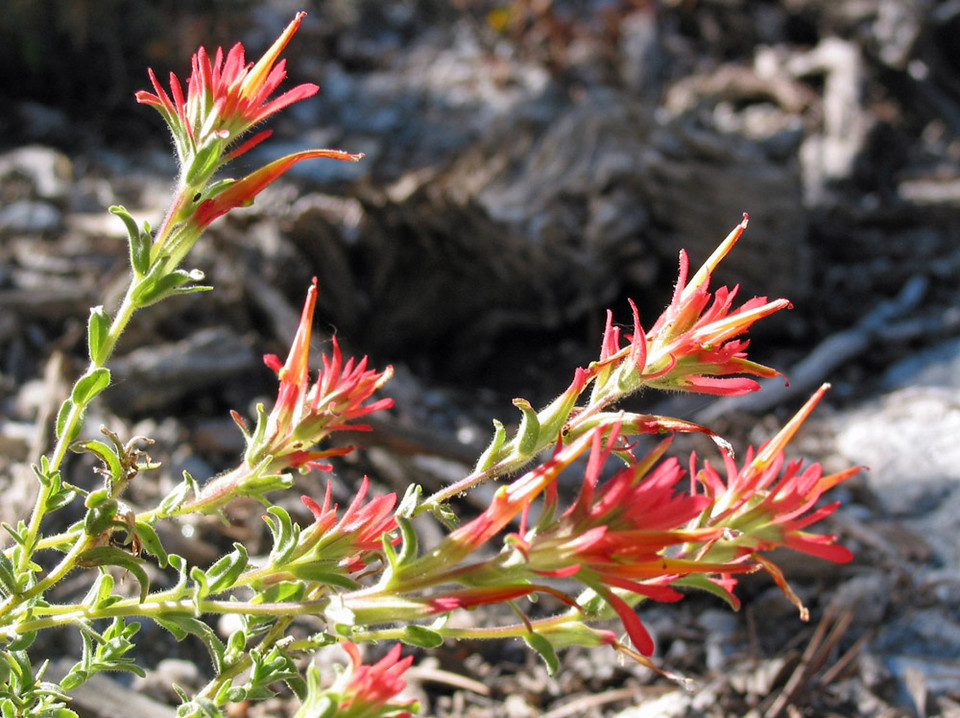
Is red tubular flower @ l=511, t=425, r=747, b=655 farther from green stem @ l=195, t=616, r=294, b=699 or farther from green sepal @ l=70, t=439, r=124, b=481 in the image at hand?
green sepal @ l=70, t=439, r=124, b=481

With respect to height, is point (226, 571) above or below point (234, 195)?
below

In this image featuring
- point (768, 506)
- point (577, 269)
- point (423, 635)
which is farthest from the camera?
point (577, 269)

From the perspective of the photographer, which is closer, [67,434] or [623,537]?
[623,537]

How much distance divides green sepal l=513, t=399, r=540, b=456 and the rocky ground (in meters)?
1.10

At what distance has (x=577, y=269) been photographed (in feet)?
11.3

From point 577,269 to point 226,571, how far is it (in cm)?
257

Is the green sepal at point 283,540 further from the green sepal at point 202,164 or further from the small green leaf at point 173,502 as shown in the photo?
the green sepal at point 202,164

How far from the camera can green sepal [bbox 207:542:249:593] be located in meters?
1.02

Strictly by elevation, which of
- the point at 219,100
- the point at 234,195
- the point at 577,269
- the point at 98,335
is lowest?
the point at 577,269

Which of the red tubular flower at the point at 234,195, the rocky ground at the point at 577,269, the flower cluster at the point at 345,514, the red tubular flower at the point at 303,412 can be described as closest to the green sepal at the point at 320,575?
the flower cluster at the point at 345,514

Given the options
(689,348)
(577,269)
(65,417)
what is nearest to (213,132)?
(65,417)

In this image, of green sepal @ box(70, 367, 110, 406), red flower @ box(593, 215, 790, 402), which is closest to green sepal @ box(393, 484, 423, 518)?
red flower @ box(593, 215, 790, 402)

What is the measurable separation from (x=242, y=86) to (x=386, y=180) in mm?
3749

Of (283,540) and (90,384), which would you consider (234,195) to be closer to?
(90,384)
